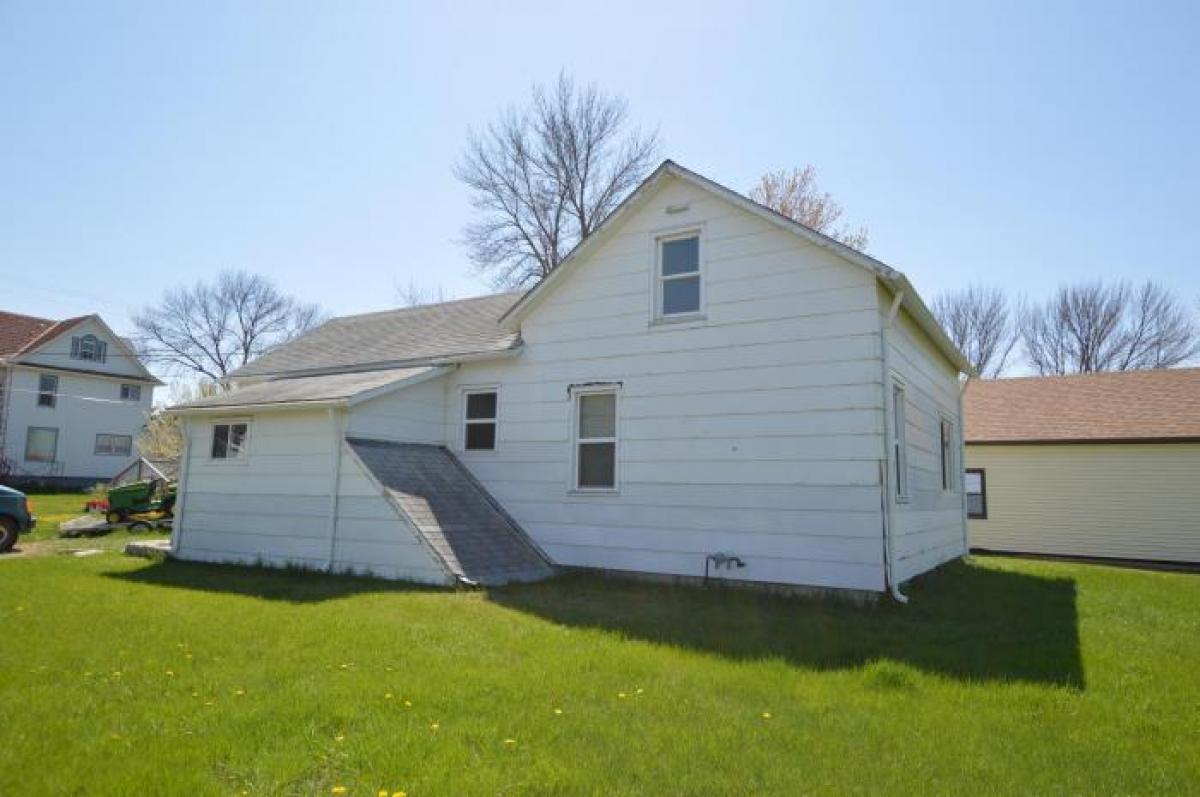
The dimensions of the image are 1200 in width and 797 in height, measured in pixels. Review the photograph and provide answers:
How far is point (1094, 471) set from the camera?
1900 cm

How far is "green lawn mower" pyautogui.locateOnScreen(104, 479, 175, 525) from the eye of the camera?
1845cm

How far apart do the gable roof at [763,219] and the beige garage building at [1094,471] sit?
762 centimetres

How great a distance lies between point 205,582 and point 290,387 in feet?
14.7

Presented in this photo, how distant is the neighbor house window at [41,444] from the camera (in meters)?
35.8

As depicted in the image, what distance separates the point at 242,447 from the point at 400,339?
4106 millimetres

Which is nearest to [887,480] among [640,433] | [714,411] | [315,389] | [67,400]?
[714,411]

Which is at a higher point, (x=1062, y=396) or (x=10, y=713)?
(x=1062, y=396)

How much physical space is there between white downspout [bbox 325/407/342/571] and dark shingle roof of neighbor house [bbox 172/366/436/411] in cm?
38

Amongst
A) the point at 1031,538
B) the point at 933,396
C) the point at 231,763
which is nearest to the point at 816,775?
the point at 231,763

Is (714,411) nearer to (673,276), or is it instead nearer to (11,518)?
(673,276)

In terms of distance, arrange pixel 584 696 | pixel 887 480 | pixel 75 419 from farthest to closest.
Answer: pixel 75 419
pixel 887 480
pixel 584 696

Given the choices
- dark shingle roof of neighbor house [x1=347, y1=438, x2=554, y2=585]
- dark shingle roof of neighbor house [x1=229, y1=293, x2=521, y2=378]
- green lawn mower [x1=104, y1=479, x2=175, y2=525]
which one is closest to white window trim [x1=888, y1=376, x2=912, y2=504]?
dark shingle roof of neighbor house [x1=347, y1=438, x2=554, y2=585]

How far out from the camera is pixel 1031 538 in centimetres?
1959

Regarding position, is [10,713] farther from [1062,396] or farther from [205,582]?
[1062,396]
